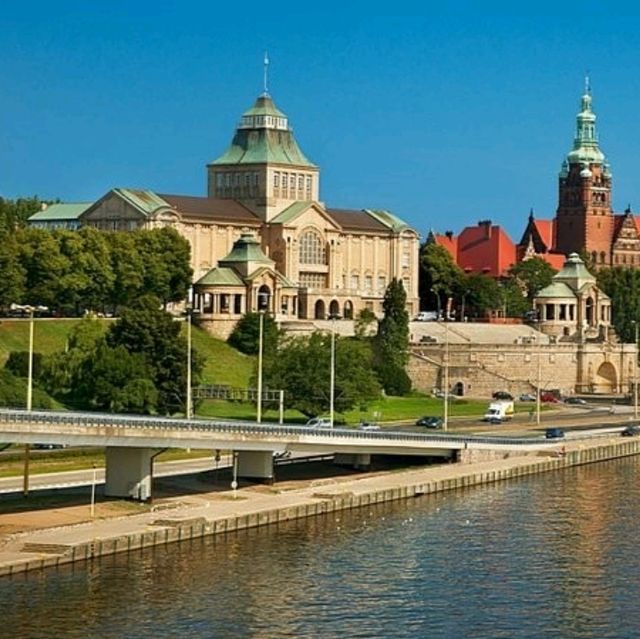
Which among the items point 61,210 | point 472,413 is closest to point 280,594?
point 472,413

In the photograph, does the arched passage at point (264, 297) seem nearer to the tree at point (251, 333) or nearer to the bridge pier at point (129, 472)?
the tree at point (251, 333)

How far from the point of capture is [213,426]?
9000cm

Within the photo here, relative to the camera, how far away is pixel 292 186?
634 ft

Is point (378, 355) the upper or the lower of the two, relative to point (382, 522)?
upper

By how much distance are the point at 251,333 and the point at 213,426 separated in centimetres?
7011

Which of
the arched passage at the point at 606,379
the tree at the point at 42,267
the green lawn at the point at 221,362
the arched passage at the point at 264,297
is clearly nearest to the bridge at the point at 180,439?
the green lawn at the point at 221,362

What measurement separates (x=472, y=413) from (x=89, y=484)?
65.8 m

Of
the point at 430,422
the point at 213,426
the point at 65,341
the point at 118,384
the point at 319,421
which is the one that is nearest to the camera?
the point at 213,426

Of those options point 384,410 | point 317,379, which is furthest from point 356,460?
point 384,410

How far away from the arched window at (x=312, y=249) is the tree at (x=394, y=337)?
1820cm

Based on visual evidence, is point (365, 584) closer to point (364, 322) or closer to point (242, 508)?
point (242, 508)

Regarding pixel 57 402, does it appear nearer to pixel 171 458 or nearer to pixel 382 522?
pixel 171 458

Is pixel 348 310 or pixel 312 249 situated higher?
pixel 312 249

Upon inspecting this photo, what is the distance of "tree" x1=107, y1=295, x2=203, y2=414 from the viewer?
408 ft
